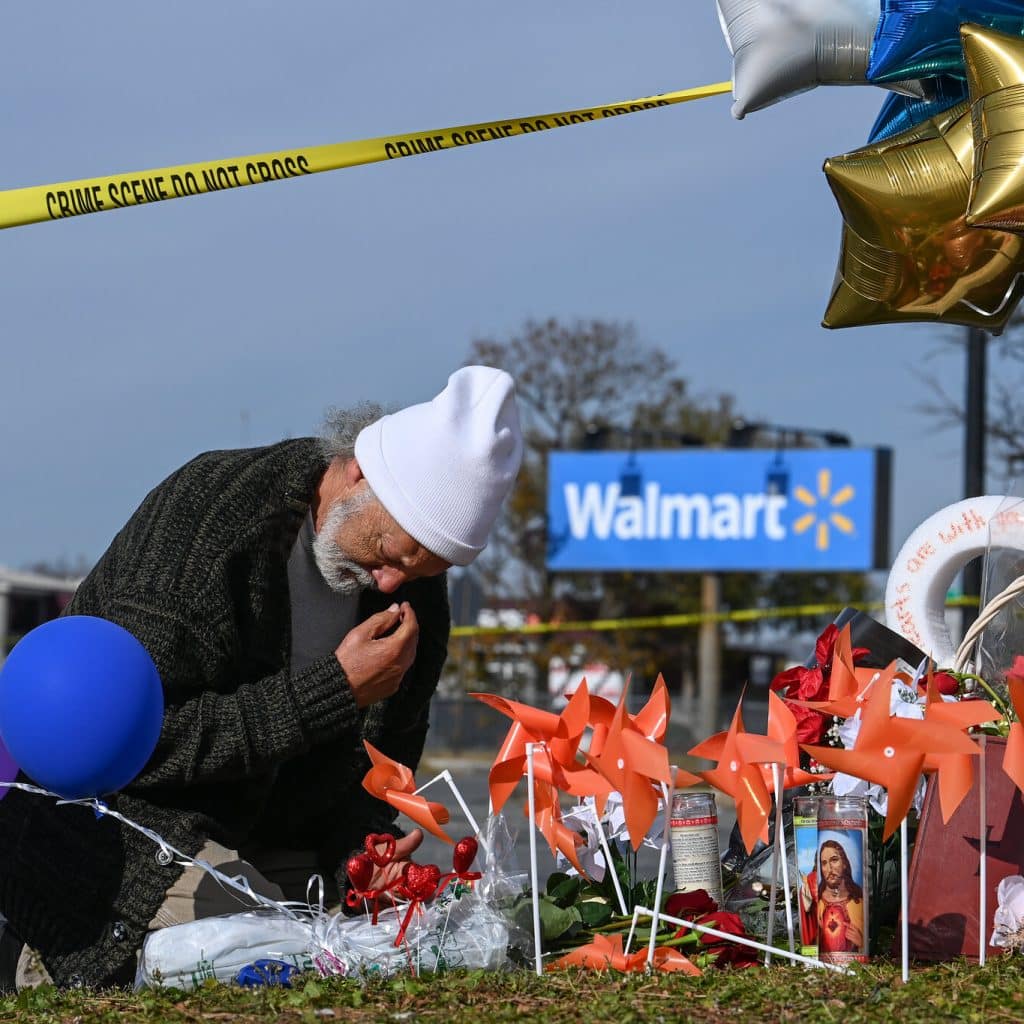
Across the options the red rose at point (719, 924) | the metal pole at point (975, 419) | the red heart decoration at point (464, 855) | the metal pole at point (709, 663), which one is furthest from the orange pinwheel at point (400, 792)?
the metal pole at point (709, 663)

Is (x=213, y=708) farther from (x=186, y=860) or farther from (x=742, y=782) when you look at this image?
(x=742, y=782)

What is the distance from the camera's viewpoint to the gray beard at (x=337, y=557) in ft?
12.1

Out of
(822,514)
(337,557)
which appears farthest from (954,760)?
(822,514)

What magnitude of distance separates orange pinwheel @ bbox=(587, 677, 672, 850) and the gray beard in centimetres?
99

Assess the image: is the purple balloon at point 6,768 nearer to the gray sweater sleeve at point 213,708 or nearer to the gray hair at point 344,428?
the gray sweater sleeve at point 213,708

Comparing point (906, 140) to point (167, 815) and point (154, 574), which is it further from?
point (167, 815)

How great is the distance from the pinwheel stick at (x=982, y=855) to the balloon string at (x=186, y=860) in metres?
1.30

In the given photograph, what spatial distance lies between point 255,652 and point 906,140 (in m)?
1.80

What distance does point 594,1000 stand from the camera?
2.63m

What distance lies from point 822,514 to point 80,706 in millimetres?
23111

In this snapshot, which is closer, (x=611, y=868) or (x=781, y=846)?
(x=781, y=846)

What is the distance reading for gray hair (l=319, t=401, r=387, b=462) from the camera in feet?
12.7

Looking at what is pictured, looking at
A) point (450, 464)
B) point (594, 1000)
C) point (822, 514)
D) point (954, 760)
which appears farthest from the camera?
point (822, 514)

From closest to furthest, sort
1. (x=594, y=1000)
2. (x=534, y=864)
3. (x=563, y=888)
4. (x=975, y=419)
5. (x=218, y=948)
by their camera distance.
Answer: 1. (x=594, y=1000)
2. (x=534, y=864)
3. (x=218, y=948)
4. (x=563, y=888)
5. (x=975, y=419)
